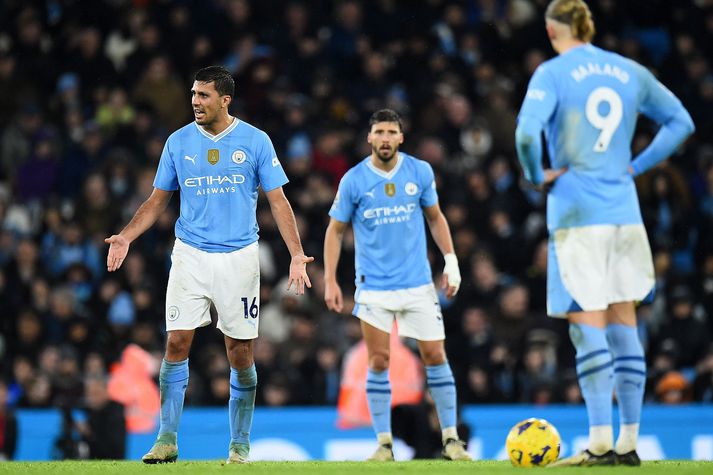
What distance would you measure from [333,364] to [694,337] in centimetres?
403

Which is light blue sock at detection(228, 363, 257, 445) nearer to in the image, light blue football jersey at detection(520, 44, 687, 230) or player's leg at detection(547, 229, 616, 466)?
player's leg at detection(547, 229, 616, 466)

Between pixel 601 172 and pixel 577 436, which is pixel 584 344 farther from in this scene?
pixel 577 436

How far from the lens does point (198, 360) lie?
13688 millimetres

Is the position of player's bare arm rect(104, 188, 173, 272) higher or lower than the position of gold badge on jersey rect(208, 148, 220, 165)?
lower

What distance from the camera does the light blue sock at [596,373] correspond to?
677cm

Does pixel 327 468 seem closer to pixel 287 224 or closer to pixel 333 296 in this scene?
pixel 287 224

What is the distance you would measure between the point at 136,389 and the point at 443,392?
459 centimetres

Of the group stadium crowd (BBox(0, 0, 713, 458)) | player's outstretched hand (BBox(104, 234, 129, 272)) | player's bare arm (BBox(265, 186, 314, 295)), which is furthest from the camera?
stadium crowd (BBox(0, 0, 713, 458))

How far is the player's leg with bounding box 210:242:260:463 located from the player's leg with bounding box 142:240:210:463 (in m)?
0.12

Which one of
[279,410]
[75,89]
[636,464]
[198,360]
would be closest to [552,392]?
[279,410]

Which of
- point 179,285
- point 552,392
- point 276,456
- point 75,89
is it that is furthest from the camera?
point 75,89

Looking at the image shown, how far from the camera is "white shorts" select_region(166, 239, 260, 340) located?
789 cm

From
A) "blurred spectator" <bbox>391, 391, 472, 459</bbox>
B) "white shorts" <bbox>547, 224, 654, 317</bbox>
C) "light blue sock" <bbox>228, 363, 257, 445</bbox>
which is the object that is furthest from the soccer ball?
"blurred spectator" <bbox>391, 391, 472, 459</bbox>

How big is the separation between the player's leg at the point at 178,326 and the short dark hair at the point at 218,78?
3.37 feet
